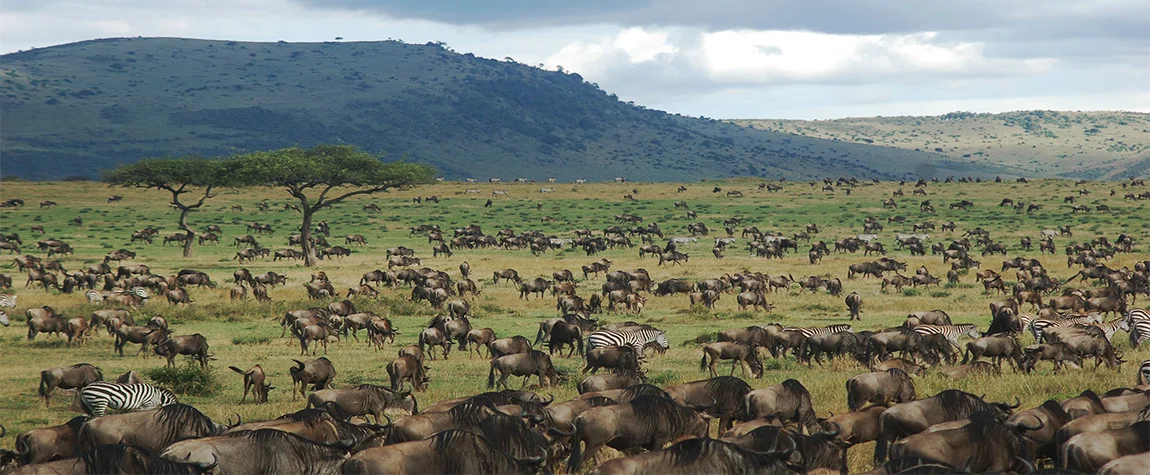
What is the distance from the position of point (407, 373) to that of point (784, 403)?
7.75 m

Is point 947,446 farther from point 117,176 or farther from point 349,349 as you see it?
point 117,176

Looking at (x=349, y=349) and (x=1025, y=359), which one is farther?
(x=349, y=349)

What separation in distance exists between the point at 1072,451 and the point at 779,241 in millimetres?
43488

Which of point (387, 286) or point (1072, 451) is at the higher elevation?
point (1072, 451)

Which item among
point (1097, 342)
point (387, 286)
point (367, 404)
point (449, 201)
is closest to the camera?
point (367, 404)

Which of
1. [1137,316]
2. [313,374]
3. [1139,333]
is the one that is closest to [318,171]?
[313,374]

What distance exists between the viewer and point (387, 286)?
130 feet

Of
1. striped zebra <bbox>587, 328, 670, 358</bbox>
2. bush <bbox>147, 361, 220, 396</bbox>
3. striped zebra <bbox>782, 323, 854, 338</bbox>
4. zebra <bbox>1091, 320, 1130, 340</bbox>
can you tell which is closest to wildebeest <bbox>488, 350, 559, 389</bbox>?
striped zebra <bbox>587, 328, 670, 358</bbox>

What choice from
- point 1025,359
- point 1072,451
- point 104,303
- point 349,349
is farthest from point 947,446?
point 104,303

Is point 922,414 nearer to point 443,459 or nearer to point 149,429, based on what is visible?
point 443,459

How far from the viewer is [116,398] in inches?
619

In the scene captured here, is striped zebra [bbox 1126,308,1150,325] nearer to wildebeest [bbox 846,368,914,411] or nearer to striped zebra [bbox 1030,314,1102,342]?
striped zebra [bbox 1030,314,1102,342]

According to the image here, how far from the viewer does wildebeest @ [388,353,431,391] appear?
18.4 meters

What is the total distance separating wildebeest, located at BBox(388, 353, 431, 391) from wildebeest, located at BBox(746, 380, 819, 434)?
7198 millimetres
